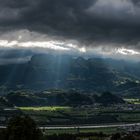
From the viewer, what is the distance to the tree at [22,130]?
334ft

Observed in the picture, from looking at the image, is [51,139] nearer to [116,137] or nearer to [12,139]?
[116,137]

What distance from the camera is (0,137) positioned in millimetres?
114250

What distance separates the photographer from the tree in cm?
10181

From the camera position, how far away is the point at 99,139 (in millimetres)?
178000

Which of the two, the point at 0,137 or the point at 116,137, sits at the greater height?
the point at 0,137

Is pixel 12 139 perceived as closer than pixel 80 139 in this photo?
Yes

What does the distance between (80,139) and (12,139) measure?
80.0 meters

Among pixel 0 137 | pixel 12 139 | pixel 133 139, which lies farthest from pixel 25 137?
pixel 133 139

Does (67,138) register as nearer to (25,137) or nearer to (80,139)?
(80,139)

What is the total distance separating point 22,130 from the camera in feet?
335

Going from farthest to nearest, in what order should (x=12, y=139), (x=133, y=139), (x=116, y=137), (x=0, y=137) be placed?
(x=116, y=137) < (x=133, y=139) < (x=0, y=137) < (x=12, y=139)

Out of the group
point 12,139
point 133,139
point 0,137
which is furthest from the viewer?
point 133,139

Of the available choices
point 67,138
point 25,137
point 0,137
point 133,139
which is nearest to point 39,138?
point 25,137

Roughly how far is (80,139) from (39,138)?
74.5 m
